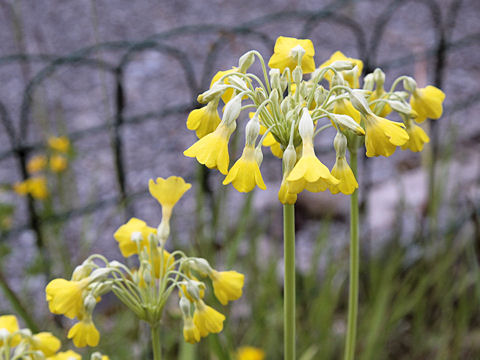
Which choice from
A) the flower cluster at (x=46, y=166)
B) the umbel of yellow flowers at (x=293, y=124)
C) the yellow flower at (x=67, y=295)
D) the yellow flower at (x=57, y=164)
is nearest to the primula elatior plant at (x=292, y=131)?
the umbel of yellow flowers at (x=293, y=124)

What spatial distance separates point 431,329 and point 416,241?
0.44m

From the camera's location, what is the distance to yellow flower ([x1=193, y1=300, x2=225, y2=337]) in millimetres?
969

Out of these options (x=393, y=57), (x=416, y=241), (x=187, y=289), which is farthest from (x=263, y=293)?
(x=393, y=57)

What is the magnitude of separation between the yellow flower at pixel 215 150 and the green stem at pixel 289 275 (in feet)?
0.38

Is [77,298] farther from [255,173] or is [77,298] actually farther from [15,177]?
[15,177]

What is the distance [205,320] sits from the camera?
3.18ft

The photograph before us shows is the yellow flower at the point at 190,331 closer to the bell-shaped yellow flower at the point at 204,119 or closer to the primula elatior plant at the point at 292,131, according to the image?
the primula elatior plant at the point at 292,131

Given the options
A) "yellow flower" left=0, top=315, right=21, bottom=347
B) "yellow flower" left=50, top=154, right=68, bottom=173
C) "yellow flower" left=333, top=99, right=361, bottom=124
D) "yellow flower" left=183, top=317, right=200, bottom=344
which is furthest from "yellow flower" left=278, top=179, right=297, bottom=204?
"yellow flower" left=50, top=154, right=68, bottom=173

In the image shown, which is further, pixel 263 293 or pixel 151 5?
pixel 151 5

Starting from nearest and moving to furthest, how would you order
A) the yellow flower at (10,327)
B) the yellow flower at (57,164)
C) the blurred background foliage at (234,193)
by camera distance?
the yellow flower at (10,327)
the blurred background foliage at (234,193)
the yellow flower at (57,164)

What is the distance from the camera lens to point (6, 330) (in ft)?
3.28

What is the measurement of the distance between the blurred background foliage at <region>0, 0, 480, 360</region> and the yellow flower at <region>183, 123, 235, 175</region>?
357 mm

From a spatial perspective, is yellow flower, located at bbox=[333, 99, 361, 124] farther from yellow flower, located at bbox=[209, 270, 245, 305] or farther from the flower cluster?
the flower cluster

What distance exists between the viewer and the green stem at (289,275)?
33.0 inches
